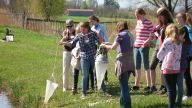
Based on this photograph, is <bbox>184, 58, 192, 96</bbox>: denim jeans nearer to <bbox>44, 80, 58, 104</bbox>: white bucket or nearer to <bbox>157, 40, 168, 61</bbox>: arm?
<bbox>157, 40, 168, 61</bbox>: arm

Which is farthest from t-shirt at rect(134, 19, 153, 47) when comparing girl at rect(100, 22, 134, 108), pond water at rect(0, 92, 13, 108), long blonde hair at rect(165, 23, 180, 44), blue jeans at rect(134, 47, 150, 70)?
pond water at rect(0, 92, 13, 108)

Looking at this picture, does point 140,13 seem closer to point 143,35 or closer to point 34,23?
point 143,35

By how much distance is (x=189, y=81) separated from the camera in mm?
9930

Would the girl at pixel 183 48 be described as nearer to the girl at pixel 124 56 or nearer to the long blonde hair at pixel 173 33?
the long blonde hair at pixel 173 33

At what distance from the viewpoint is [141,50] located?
429 inches

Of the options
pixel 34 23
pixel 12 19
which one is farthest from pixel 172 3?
pixel 12 19

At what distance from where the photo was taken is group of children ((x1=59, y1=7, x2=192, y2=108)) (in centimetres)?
847

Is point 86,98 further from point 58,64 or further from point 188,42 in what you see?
point 58,64

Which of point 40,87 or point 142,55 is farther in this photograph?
point 40,87

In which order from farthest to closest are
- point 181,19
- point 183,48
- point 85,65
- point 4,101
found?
point 4,101 → point 85,65 → point 181,19 → point 183,48

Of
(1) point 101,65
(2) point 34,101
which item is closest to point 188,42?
(1) point 101,65

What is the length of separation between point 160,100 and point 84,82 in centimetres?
206

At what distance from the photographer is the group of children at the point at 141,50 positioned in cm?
847

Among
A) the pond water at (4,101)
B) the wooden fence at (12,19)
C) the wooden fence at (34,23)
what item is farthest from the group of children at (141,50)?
the wooden fence at (12,19)
